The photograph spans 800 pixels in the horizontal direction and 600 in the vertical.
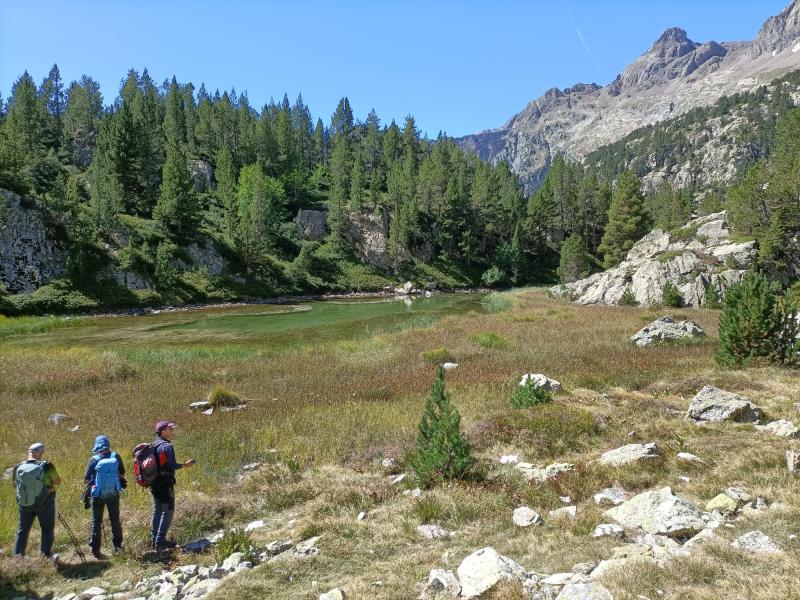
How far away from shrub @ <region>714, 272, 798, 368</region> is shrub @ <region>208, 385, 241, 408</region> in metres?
19.7

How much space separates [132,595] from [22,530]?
3173mm

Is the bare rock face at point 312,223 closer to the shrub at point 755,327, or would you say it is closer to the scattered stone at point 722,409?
the shrub at point 755,327

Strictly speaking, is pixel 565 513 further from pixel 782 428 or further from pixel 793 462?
pixel 782 428

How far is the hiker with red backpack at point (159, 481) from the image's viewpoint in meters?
8.46

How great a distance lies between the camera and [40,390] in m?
21.1

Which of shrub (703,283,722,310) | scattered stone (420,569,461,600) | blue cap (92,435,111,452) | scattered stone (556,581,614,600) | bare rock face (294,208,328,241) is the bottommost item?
shrub (703,283,722,310)

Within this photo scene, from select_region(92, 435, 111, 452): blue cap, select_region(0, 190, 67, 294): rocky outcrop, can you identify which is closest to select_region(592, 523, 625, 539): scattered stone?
select_region(92, 435, 111, 452): blue cap

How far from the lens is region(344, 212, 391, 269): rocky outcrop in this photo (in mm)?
100625

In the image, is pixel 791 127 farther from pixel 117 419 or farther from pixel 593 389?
pixel 117 419

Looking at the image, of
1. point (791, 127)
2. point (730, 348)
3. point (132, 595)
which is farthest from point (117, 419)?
point (791, 127)

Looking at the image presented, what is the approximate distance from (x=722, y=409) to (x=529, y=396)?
529 centimetres

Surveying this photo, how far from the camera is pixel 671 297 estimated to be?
48.4 metres

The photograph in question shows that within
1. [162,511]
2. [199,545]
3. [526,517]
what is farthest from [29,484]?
[526,517]

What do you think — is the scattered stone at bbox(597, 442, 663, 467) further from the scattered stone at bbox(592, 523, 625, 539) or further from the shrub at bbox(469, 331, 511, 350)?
the shrub at bbox(469, 331, 511, 350)
